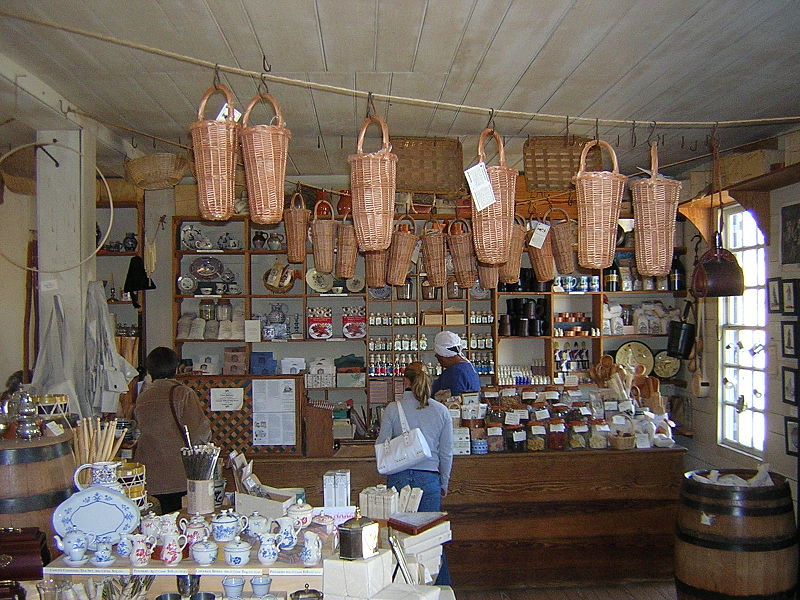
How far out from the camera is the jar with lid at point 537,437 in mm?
4977

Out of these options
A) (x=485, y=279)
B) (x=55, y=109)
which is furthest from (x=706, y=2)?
(x=55, y=109)

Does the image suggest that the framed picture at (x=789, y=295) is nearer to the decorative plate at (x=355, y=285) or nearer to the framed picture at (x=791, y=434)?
the framed picture at (x=791, y=434)

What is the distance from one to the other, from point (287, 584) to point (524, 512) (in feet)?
8.75

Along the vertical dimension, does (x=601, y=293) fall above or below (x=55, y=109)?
below

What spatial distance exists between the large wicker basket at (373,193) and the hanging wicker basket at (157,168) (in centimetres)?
271

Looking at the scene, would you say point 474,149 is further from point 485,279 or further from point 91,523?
point 91,523

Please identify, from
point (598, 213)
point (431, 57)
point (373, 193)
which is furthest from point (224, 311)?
point (598, 213)

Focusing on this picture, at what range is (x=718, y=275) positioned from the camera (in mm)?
4215

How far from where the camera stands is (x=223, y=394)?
4926 millimetres

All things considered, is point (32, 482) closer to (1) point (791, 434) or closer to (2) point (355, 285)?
(2) point (355, 285)

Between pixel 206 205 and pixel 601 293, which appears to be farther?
pixel 601 293

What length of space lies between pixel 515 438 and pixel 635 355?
299 cm

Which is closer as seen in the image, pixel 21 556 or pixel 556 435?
pixel 21 556

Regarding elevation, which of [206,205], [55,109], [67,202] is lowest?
[206,205]
